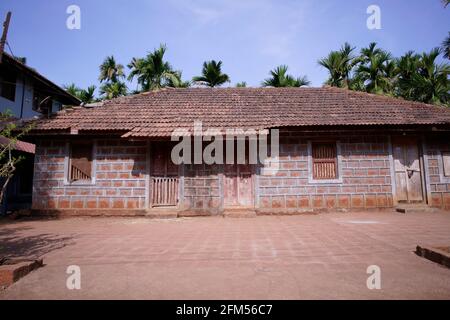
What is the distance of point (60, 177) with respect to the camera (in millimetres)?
9164

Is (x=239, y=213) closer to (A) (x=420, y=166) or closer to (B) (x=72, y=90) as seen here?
(A) (x=420, y=166)

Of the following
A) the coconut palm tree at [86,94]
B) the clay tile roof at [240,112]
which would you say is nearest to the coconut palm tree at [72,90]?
the coconut palm tree at [86,94]

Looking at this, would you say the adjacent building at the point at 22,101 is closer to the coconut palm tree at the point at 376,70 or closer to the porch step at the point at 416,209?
the porch step at the point at 416,209

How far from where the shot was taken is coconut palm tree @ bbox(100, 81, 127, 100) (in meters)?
22.1

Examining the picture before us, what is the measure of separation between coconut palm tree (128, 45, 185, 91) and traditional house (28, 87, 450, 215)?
38.0 feet

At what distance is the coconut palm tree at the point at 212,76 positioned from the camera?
61.0ft

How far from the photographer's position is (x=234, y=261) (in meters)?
3.77

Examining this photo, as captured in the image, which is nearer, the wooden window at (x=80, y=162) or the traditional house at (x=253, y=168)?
the traditional house at (x=253, y=168)

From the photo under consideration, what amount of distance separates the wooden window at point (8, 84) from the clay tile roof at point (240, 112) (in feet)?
23.8

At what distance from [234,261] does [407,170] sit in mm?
8846

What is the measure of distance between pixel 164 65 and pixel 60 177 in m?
13.8
